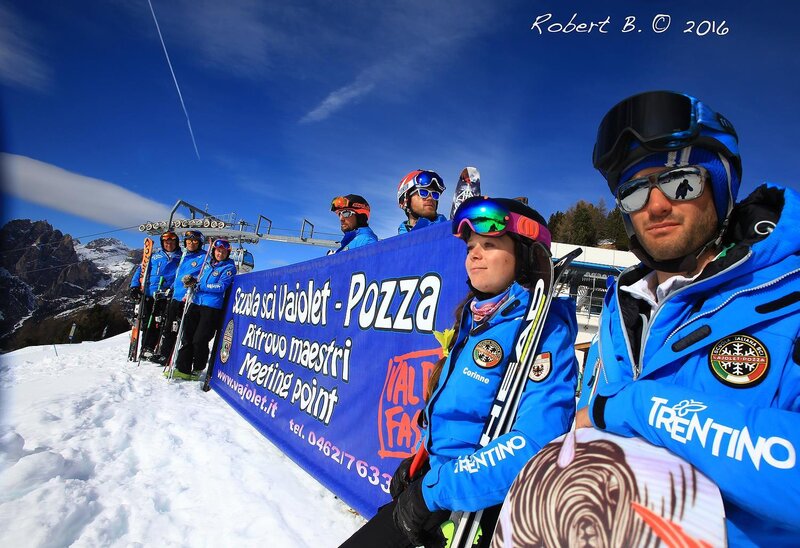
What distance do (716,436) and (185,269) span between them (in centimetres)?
899

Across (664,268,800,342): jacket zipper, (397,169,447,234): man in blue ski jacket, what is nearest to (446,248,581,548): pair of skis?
(664,268,800,342): jacket zipper

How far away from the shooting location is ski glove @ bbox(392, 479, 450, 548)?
5.22ft

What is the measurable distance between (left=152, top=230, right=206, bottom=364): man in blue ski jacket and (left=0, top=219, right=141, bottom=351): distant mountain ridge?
2640 millimetres

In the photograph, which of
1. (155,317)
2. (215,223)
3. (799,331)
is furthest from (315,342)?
(215,223)

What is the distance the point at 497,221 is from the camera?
183 centimetres

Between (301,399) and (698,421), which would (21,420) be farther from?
(698,421)

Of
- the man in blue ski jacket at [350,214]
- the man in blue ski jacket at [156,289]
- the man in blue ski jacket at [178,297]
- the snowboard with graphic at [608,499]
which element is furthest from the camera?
the man in blue ski jacket at [156,289]

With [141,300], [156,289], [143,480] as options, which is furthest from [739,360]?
[141,300]

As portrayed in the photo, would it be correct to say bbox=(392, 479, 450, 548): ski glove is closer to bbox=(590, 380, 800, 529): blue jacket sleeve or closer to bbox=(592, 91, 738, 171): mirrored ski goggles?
bbox=(590, 380, 800, 529): blue jacket sleeve

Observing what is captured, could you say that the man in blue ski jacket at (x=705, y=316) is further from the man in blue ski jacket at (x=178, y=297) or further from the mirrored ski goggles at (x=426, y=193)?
the man in blue ski jacket at (x=178, y=297)

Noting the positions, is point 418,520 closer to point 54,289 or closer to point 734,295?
point 734,295

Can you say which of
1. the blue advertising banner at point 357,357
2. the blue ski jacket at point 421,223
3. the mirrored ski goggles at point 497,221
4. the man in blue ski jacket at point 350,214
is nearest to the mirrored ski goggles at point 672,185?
the mirrored ski goggles at point 497,221

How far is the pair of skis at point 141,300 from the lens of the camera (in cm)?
841

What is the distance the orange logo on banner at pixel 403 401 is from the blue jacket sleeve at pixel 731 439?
1.63 meters
